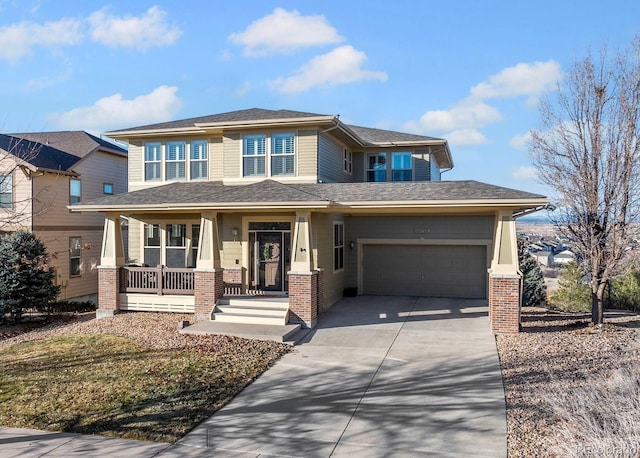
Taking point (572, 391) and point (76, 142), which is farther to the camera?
point (76, 142)

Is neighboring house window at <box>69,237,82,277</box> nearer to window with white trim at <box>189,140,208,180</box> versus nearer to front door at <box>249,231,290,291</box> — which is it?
window with white trim at <box>189,140,208,180</box>

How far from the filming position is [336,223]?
16656mm

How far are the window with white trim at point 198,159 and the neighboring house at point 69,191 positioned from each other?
522 cm

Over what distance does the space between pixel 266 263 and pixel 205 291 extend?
8.35ft

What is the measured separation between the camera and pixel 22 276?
1451cm

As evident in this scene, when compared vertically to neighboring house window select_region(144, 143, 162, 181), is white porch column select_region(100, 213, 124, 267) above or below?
below

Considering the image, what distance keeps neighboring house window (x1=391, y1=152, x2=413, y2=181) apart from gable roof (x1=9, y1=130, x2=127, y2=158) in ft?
44.1

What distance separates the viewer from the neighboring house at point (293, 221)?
493 inches

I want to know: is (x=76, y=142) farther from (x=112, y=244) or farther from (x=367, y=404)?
(x=367, y=404)

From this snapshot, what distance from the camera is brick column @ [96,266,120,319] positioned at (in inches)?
570

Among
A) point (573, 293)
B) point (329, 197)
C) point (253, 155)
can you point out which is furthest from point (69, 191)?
point (573, 293)

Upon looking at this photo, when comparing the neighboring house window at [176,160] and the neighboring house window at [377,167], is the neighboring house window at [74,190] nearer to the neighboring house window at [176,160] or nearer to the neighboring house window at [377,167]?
the neighboring house window at [176,160]

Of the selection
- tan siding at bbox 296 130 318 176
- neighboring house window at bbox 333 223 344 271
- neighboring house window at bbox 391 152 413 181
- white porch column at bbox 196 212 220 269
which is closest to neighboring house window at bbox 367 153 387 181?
neighboring house window at bbox 391 152 413 181

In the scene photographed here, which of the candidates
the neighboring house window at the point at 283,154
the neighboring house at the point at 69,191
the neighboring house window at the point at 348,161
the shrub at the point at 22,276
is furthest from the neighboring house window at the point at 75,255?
the neighboring house window at the point at 348,161
